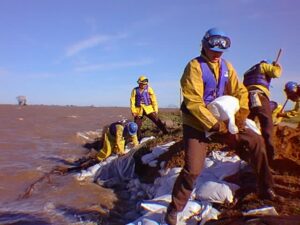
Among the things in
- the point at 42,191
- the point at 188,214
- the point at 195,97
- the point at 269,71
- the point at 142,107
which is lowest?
the point at 42,191

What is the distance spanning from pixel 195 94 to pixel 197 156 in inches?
23.8

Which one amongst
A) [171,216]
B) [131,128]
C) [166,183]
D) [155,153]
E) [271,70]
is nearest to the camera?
[171,216]

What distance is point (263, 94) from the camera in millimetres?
5777

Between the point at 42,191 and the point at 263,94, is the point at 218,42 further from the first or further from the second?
the point at 42,191

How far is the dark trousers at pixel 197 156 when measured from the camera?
425 cm

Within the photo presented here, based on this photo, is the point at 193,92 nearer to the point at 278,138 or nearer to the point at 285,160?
the point at 285,160

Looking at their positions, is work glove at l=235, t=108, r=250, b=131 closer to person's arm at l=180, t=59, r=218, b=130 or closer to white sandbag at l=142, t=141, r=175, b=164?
person's arm at l=180, t=59, r=218, b=130

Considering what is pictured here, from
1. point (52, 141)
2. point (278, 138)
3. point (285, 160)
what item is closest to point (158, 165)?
point (278, 138)

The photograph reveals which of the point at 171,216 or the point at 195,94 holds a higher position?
→ the point at 195,94

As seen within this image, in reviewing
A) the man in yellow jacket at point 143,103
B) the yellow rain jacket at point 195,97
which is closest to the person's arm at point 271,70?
the yellow rain jacket at point 195,97

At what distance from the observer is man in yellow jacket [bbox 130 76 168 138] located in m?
11.0

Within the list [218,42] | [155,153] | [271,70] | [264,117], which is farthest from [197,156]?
[155,153]

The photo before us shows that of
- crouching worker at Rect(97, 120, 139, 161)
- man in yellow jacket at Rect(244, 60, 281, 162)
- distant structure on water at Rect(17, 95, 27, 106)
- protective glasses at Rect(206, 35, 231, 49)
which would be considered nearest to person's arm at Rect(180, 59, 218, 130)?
protective glasses at Rect(206, 35, 231, 49)

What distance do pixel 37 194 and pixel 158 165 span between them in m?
2.28
